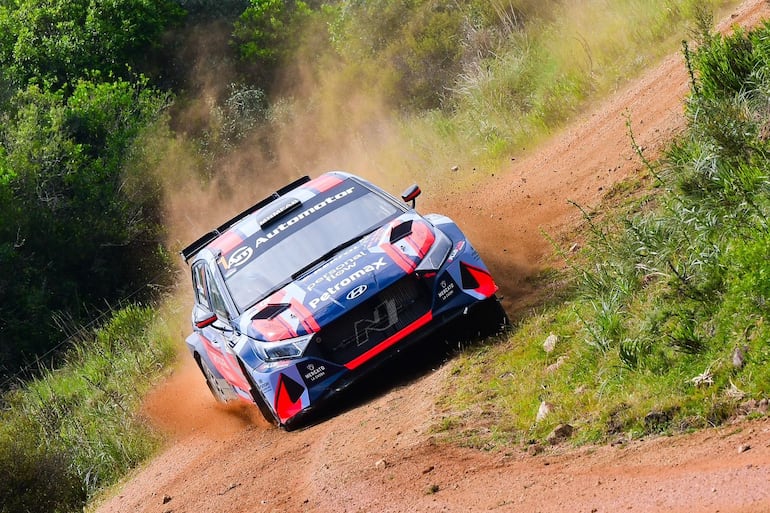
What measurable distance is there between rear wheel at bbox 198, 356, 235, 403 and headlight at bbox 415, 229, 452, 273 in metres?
2.67

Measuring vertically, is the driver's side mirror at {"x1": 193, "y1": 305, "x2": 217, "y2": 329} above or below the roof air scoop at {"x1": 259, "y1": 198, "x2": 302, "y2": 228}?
below

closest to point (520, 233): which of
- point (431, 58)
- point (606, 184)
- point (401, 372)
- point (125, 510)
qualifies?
point (606, 184)

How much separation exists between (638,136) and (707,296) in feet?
Result: 21.6

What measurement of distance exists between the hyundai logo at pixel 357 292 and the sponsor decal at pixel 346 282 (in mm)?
91

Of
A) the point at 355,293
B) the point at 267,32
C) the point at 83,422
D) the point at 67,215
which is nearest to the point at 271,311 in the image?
the point at 355,293

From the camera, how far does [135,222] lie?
1022 inches

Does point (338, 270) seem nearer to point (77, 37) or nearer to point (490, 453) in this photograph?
point (490, 453)

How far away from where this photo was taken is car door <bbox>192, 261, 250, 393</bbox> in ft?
33.9

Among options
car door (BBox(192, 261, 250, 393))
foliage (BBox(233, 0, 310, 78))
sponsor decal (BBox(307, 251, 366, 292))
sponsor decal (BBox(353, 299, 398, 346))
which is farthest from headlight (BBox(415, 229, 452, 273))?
foliage (BBox(233, 0, 310, 78))

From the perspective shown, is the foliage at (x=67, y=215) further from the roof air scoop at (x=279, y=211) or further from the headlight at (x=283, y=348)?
the headlight at (x=283, y=348)

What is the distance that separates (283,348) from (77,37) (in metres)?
23.5

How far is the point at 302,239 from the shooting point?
1062cm

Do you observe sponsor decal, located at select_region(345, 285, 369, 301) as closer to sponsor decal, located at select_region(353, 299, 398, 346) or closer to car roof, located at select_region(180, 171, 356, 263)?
sponsor decal, located at select_region(353, 299, 398, 346)

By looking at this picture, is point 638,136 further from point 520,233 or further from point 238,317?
point 238,317
